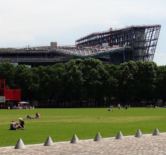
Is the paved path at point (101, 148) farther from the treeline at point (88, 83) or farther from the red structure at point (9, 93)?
the treeline at point (88, 83)

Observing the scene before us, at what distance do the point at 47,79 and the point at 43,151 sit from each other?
13503 cm

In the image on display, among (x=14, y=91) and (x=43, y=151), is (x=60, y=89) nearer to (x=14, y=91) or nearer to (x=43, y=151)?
(x=14, y=91)

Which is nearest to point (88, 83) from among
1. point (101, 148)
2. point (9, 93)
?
point (9, 93)

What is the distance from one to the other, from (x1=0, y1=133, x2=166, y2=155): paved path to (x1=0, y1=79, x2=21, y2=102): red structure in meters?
118

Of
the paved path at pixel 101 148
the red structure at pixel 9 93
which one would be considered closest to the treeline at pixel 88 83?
the red structure at pixel 9 93

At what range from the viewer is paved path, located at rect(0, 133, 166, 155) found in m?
28.4

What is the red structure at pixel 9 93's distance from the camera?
152 meters

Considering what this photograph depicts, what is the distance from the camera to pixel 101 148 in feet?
101

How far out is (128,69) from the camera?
166500mm

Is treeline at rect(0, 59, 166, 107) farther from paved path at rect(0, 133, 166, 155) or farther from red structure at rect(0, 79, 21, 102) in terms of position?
paved path at rect(0, 133, 166, 155)

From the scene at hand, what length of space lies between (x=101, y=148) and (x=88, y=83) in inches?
5115

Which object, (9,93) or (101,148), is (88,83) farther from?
(101,148)

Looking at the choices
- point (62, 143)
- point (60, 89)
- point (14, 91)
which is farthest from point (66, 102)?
point (62, 143)

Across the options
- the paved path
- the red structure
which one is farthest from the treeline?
the paved path
